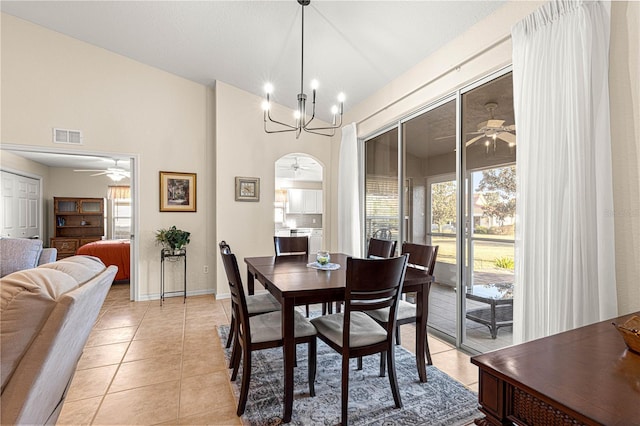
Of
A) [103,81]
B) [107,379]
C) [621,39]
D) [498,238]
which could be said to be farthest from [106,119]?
[621,39]

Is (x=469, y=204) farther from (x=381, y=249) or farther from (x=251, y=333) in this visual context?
(x=251, y=333)

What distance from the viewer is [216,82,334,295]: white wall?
4551 mm

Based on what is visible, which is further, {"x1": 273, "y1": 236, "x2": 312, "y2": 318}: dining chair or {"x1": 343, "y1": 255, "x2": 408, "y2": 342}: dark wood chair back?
{"x1": 273, "y1": 236, "x2": 312, "y2": 318}: dining chair

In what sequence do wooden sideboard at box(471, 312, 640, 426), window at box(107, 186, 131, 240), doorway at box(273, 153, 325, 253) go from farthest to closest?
1. doorway at box(273, 153, 325, 253)
2. window at box(107, 186, 131, 240)
3. wooden sideboard at box(471, 312, 640, 426)

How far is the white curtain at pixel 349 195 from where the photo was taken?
4.34 m

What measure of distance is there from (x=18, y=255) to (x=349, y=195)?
3.53 meters

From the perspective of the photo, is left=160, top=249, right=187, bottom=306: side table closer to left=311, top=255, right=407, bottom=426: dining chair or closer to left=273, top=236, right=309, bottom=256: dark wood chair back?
left=273, top=236, right=309, bottom=256: dark wood chair back

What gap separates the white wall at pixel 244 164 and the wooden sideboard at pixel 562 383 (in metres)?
3.95

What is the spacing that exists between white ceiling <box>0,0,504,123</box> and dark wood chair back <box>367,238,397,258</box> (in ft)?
6.09

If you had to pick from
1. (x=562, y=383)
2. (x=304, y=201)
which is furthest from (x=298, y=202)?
(x=562, y=383)

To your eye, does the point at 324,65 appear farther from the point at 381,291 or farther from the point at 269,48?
the point at 381,291

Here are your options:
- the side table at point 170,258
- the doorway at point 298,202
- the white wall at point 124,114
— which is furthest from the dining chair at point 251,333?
the doorway at point 298,202

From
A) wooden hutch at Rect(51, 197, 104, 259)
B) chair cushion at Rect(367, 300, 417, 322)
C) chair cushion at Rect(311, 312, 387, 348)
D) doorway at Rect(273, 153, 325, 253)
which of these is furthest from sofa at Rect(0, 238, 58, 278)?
doorway at Rect(273, 153, 325, 253)

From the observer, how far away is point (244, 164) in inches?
185
